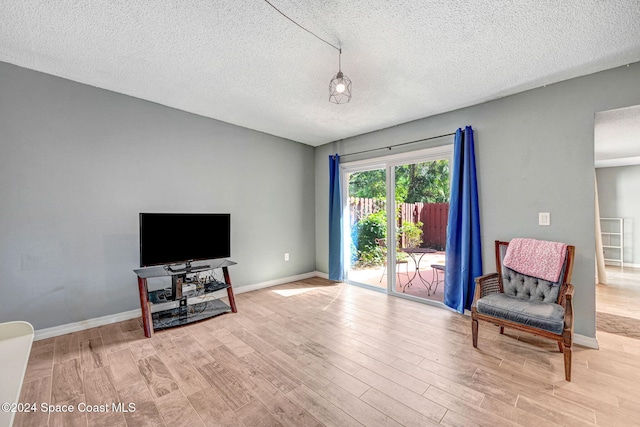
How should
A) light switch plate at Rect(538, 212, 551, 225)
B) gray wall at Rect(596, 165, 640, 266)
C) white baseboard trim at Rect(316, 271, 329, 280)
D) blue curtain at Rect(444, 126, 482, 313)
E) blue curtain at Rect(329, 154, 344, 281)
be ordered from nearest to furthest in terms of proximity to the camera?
light switch plate at Rect(538, 212, 551, 225), blue curtain at Rect(444, 126, 482, 313), blue curtain at Rect(329, 154, 344, 281), white baseboard trim at Rect(316, 271, 329, 280), gray wall at Rect(596, 165, 640, 266)

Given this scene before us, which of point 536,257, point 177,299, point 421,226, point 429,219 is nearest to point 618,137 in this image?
point 536,257

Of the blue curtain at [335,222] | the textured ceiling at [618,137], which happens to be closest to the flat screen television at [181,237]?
the blue curtain at [335,222]

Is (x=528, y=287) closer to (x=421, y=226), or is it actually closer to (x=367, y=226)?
(x=421, y=226)

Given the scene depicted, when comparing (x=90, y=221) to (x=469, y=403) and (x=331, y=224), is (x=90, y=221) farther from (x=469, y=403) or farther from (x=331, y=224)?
(x=469, y=403)

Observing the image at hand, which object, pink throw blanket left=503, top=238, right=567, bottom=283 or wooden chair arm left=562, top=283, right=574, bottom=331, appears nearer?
wooden chair arm left=562, top=283, right=574, bottom=331

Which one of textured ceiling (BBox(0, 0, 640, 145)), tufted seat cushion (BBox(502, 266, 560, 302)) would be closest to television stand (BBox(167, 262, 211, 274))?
textured ceiling (BBox(0, 0, 640, 145))

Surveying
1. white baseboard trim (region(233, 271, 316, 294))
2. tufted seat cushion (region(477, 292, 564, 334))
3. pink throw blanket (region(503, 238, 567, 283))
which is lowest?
white baseboard trim (region(233, 271, 316, 294))

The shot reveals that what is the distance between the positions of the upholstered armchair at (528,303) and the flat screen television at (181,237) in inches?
112

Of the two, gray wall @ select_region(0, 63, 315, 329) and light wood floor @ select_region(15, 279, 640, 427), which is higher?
gray wall @ select_region(0, 63, 315, 329)

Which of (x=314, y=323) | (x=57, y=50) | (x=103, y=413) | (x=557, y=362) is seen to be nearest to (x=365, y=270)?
(x=314, y=323)

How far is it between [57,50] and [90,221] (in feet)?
5.12

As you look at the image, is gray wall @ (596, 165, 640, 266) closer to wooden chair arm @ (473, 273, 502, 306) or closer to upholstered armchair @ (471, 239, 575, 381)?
upholstered armchair @ (471, 239, 575, 381)

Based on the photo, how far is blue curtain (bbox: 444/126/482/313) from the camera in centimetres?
308

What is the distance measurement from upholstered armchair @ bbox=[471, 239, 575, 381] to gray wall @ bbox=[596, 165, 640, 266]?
4889mm
